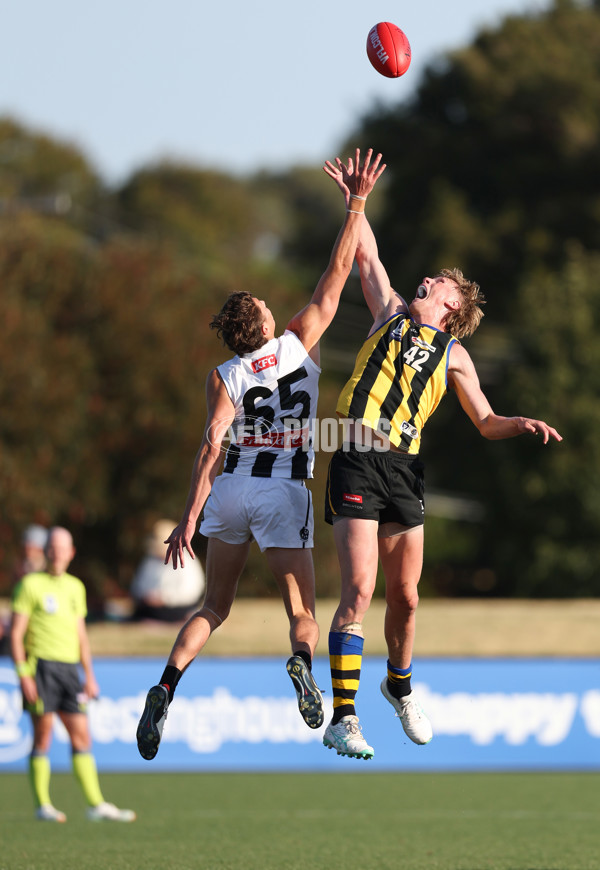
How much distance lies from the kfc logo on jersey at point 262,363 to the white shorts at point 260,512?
59 cm

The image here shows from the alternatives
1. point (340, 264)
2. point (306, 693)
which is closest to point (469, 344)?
point (340, 264)

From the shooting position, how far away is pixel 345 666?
6801 mm

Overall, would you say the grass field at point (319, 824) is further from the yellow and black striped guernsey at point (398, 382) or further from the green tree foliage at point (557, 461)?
the green tree foliage at point (557, 461)

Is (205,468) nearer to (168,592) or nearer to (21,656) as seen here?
(21,656)

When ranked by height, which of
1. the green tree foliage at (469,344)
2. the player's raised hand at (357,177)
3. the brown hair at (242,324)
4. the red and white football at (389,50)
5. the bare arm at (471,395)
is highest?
the green tree foliage at (469,344)

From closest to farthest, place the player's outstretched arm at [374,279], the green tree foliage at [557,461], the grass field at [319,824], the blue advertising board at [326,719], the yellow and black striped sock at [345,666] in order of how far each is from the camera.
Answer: the yellow and black striped sock at [345,666] → the player's outstretched arm at [374,279] → the grass field at [319,824] → the blue advertising board at [326,719] → the green tree foliage at [557,461]

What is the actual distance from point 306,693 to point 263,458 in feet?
4.16

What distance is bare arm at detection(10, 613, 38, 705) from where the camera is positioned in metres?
11.4

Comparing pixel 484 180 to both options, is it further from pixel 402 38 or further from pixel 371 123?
pixel 402 38

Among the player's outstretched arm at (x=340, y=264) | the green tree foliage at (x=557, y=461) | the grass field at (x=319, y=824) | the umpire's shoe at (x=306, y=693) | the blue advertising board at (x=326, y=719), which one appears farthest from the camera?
the green tree foliage at (x=557, y=461)

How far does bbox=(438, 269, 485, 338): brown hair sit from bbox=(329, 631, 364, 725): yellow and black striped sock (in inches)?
71.6

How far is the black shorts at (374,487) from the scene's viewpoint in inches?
270

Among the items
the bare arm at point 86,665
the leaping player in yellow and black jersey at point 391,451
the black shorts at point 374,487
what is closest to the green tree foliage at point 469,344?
the bare arm at point 86,665

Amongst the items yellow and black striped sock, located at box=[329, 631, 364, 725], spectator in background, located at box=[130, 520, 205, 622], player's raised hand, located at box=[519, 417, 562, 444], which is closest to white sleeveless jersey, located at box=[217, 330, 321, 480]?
yellow and black striped sock, located at box=[329, 631, 364, 725]
